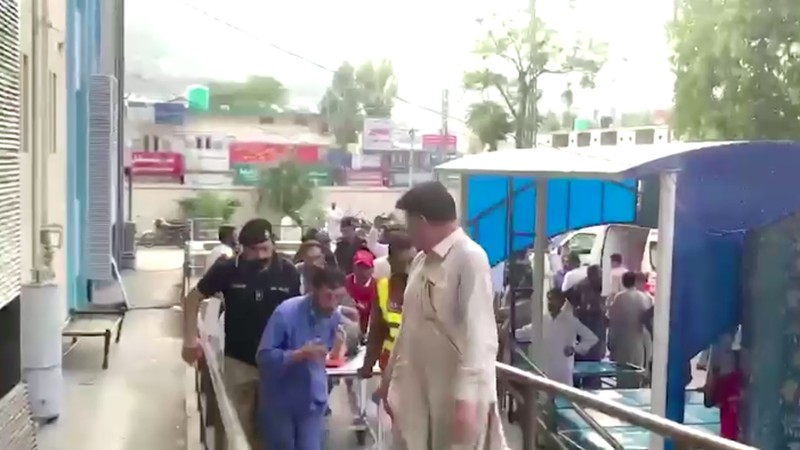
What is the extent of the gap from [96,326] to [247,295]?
5.37 metres

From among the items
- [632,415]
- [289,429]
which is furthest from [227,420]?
[289,429]

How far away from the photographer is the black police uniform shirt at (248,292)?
5.35m

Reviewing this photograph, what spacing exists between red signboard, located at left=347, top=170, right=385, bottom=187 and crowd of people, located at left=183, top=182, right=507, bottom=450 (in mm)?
14987

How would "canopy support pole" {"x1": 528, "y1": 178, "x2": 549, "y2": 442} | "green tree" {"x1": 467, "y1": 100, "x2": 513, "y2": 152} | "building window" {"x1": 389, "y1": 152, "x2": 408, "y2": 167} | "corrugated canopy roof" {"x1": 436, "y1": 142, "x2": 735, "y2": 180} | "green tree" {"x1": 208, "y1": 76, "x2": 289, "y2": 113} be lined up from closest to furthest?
"corrugated canopy roof" {"x1": 436, "y1": 142, "x2": 735, "y2": 180} < "canopy support pole" {"x1": 528, "y1": 178, "x2": 549, "y2": 442} < "green tree" {"x1": 467, "y1": 100, "x2": 513, "y2": 152} < "green tree" {"x1": 208, "y1": 76, "x2": 289, "y2": 113} < "building window" {"x1": 389, "y1": 152, "x2": 408, "y2": 167}

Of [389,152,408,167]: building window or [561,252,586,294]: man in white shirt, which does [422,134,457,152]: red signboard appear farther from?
[561,252,586,294]: man in white shirt

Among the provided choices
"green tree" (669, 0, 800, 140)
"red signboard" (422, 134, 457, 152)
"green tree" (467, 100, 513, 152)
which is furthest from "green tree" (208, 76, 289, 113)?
"green tree" (669, 0, 800, 140)

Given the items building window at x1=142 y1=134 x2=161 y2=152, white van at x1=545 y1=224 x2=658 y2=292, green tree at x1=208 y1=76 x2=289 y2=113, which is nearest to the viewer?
white van at x1=545 y1=224 x2=658 y2=292

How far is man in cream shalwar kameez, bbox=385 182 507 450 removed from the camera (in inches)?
132

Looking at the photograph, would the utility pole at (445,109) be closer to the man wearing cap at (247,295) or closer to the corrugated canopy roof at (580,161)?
the corrugated canopy roof at (580,161)

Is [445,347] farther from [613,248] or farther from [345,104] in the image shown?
[345,104]

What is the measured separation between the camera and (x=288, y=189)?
21406mm

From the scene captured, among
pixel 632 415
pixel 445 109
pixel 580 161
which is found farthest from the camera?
pixel 445 109

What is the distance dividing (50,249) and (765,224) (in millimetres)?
4893

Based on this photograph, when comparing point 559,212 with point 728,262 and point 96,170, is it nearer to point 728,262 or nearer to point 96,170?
point 728,262
